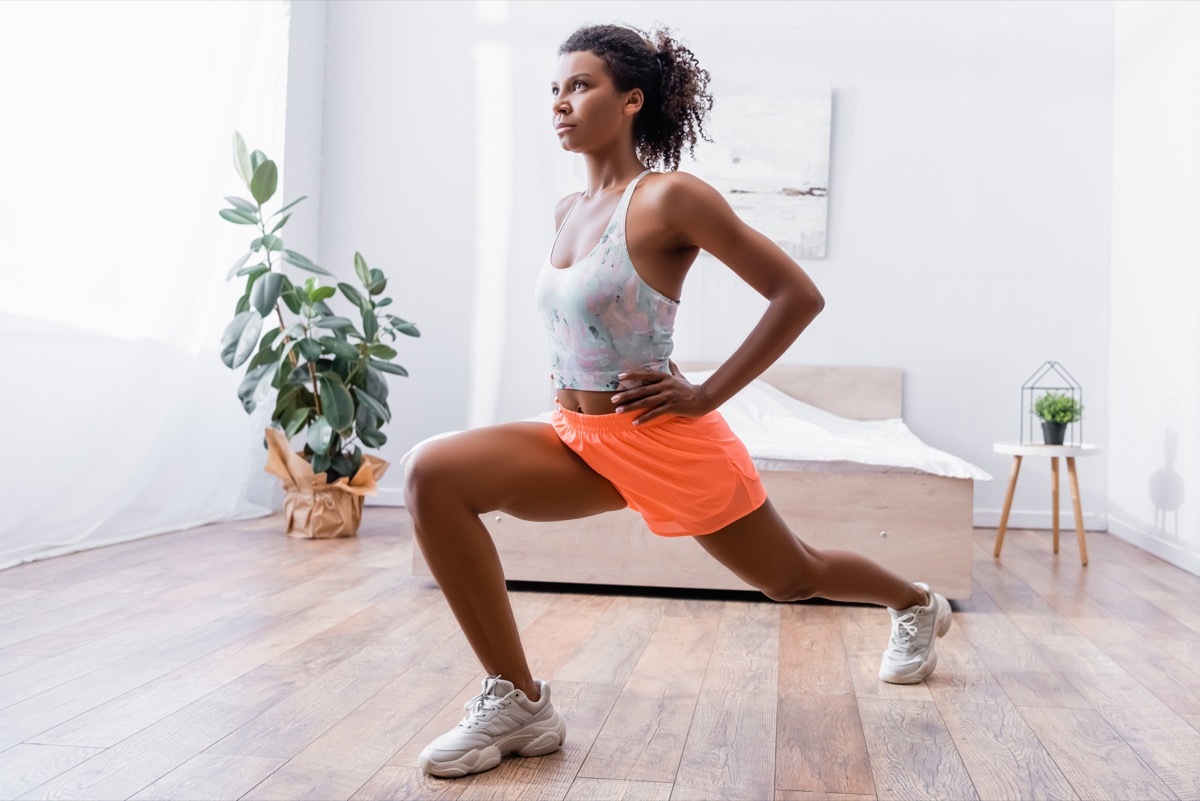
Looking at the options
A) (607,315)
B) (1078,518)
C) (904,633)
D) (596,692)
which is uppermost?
(607,315)

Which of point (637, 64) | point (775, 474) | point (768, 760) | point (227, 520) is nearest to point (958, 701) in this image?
point (768, 760)

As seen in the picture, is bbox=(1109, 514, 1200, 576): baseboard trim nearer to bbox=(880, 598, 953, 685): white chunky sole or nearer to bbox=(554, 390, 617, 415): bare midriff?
bbox=(880, 598, 953, 685): white chunky sole

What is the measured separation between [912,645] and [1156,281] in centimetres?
258

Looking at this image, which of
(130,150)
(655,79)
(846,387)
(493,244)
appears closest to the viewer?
(655,79)

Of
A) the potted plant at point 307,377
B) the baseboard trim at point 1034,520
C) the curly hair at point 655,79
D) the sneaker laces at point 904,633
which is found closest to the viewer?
the curly hair at point 655,79

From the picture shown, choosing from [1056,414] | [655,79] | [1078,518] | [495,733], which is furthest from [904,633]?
[1056,414]

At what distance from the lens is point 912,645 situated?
2.04m

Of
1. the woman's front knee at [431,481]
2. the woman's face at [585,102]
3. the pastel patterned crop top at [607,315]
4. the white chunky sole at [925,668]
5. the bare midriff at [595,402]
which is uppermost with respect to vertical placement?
the woman's face at [585,102]

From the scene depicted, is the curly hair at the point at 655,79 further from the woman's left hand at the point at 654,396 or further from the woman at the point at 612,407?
the woman's left hand at the point at 654,396

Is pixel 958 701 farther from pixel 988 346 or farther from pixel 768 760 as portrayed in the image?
pixel 988 346

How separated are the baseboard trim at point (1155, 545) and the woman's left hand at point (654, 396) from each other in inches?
104

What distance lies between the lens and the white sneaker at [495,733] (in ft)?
5.00

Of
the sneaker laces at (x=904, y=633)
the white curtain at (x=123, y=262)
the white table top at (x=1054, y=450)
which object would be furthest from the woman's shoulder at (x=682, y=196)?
the white table top at (x=1054, y=450)

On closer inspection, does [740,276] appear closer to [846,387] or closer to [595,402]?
[595,402]
